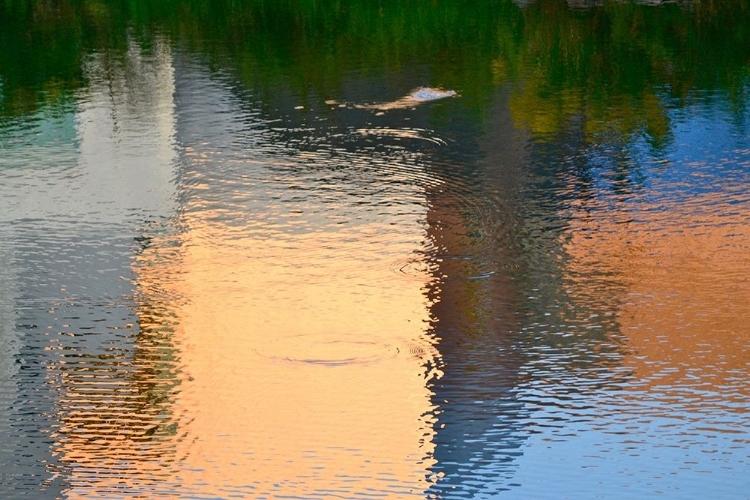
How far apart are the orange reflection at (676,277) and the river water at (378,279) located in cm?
1

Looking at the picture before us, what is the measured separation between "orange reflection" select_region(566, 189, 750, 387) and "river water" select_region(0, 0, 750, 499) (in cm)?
1

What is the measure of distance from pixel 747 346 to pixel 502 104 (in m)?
3.68

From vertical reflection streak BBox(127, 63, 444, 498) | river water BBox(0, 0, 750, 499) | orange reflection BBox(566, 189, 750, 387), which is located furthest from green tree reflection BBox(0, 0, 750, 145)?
vertical reflection streak BBox(127, 63, 444, 498)

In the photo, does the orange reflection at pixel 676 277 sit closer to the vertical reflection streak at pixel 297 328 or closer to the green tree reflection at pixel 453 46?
the vertical reflection streak at pixel 297 328

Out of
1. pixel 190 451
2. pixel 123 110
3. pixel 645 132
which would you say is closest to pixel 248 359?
pixel 190 451

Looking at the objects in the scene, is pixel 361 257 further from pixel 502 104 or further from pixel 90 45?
pixel 90 45

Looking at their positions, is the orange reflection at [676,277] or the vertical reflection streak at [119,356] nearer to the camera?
the vertical reflection streak at [119,356]

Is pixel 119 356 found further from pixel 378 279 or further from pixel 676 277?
pixel 676 277

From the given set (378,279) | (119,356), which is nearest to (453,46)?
(378,279)

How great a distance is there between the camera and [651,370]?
4.04 meters

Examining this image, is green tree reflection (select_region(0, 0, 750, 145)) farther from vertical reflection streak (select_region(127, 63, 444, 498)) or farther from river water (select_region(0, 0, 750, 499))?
vertical reflection streak (select_region(127, 63, 444, 498))

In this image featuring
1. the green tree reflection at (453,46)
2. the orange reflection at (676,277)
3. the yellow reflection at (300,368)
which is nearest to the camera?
the yellow reflection at (300,368)

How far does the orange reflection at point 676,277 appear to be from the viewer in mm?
4121

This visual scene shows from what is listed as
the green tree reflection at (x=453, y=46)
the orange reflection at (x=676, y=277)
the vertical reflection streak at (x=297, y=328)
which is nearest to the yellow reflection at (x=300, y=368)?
the vertical reflection streak at (x=297, y=328)
